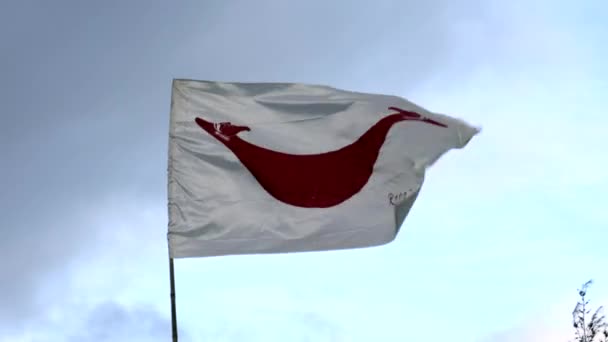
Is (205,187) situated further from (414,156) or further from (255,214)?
(414,156)

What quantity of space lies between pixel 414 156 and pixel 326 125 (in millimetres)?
1671

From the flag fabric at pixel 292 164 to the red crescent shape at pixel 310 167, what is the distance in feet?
0.06

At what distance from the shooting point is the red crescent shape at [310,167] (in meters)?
20.5

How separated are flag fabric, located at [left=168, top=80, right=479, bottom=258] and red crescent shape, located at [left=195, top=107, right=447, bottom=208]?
0.02 m

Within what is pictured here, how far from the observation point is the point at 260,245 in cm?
1969

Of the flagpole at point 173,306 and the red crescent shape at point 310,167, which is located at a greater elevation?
the red crescent shape at point 310,167

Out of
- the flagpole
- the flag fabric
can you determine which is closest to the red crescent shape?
the flag fabric

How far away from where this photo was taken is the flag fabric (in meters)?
19.7

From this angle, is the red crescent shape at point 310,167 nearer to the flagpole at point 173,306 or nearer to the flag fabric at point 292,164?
the flag fabric at point 292,164

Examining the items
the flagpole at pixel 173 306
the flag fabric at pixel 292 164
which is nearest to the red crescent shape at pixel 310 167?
the flag fabric at pixel 292 164

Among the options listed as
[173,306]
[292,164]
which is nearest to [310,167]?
[292,164]

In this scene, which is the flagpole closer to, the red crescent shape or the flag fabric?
the flag fabric

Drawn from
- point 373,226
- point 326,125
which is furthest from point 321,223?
point 326,125

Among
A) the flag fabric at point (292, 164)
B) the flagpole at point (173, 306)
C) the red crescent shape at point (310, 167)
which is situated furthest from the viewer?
the red crescent shape at point (310, 167)
